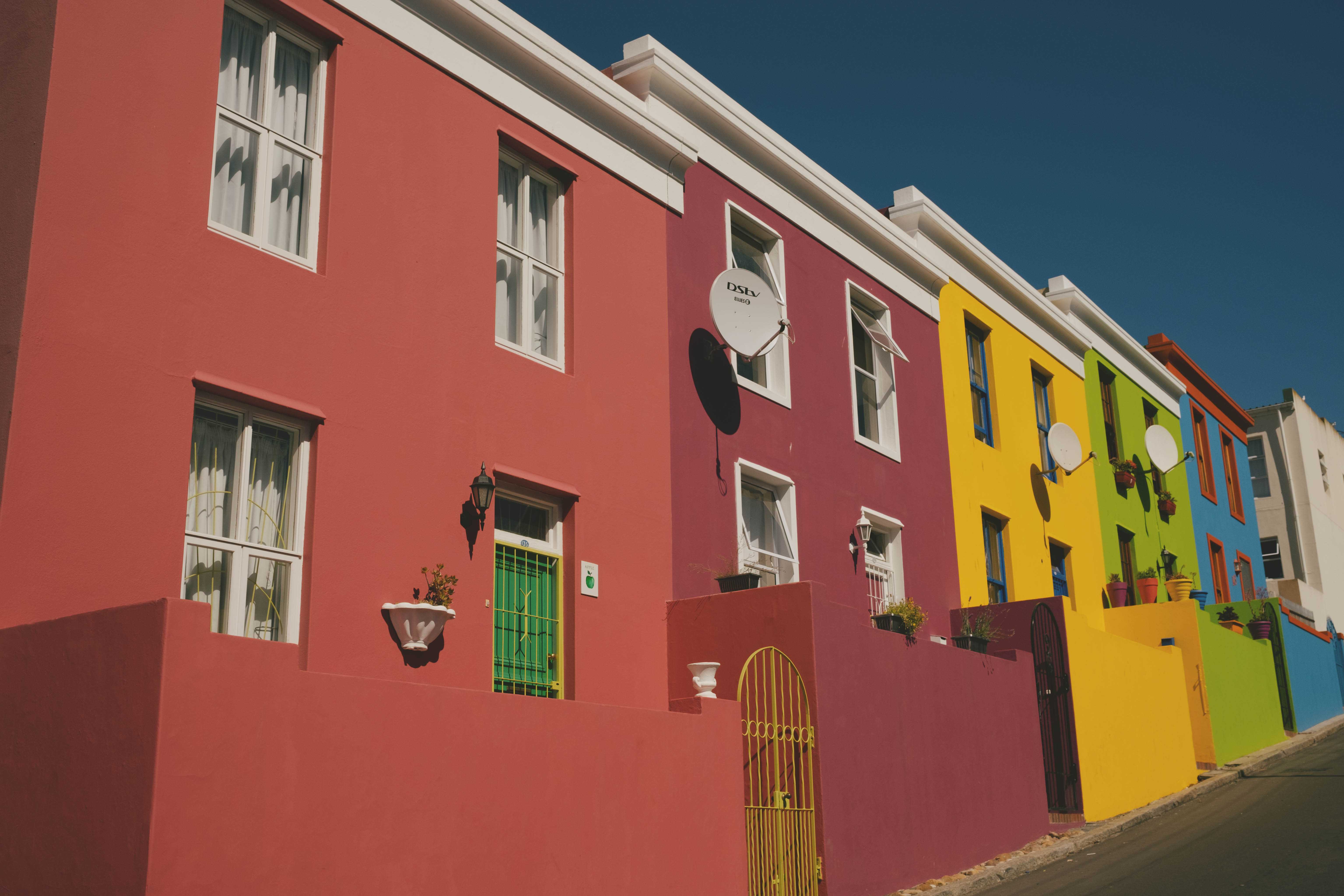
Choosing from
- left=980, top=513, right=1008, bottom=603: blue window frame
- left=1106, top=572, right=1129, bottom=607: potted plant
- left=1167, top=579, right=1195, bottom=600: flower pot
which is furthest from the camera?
left=1167, top=579, right=1195, bottom=600: flower pot

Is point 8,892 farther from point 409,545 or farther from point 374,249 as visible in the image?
point 374,249

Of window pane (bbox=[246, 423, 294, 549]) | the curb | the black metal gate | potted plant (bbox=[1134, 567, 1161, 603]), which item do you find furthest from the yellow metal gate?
potted plant (bbox=[1134, 567, 1161, 603])

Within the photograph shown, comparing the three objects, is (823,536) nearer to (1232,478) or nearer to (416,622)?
(416,622)

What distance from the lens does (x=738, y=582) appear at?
11.6m

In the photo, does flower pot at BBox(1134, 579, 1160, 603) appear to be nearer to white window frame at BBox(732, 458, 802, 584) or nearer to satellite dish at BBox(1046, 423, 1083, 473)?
satellite dish at BBox(1046, 423, 1083, 473)

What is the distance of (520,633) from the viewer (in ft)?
32.8

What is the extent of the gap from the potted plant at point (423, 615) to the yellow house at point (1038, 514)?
28.6 ft

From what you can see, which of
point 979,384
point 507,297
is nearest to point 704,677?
A: point 507,297

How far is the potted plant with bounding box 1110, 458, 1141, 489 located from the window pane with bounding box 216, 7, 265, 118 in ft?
57.5

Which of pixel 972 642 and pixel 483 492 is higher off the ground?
pixel 483 492

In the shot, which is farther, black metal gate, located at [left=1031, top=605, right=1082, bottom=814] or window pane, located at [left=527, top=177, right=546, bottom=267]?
black metal gate, located at [left=1031, top=605, right=1082, bottom=814]

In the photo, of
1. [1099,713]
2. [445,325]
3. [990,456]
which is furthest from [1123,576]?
[445,325]

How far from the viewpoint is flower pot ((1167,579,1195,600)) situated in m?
21.9

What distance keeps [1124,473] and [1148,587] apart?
2.17 meters
